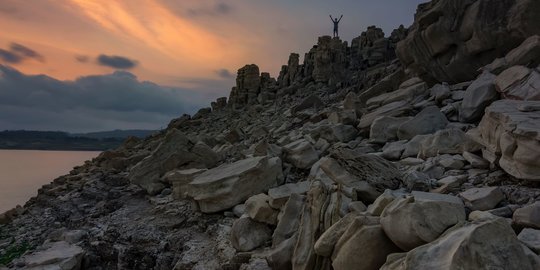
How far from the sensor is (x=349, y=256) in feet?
22.5

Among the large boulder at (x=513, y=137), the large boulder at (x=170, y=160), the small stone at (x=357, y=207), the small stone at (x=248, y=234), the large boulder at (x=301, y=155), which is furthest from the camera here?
the large boulder at (x=170, y=160)

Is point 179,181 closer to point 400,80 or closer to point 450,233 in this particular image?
point 450,233

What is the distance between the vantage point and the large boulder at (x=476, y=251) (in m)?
5.09

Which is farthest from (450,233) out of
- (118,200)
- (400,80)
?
(400,80)

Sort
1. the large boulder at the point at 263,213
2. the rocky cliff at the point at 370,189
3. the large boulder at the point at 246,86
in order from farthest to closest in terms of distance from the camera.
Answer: the large boulder at the point at 246,86 < the large boulder at the point at 263,213 < the rocky cliff at the point at 370,189

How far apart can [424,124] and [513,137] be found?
5.30 metres

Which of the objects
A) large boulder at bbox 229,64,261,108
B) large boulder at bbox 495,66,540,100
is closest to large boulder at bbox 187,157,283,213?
large boulder at bbox 495,66,540,100

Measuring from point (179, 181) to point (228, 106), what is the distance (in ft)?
139

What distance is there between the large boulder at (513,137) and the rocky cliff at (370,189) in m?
0.03

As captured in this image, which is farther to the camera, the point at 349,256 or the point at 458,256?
the point at 349,256

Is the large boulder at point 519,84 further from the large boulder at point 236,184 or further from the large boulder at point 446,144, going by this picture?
the large boulder at point 236,184

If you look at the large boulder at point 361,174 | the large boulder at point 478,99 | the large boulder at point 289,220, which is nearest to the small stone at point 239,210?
the large boulder at point 289,220

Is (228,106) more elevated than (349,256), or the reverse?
(228,106)

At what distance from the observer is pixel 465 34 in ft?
59.1
